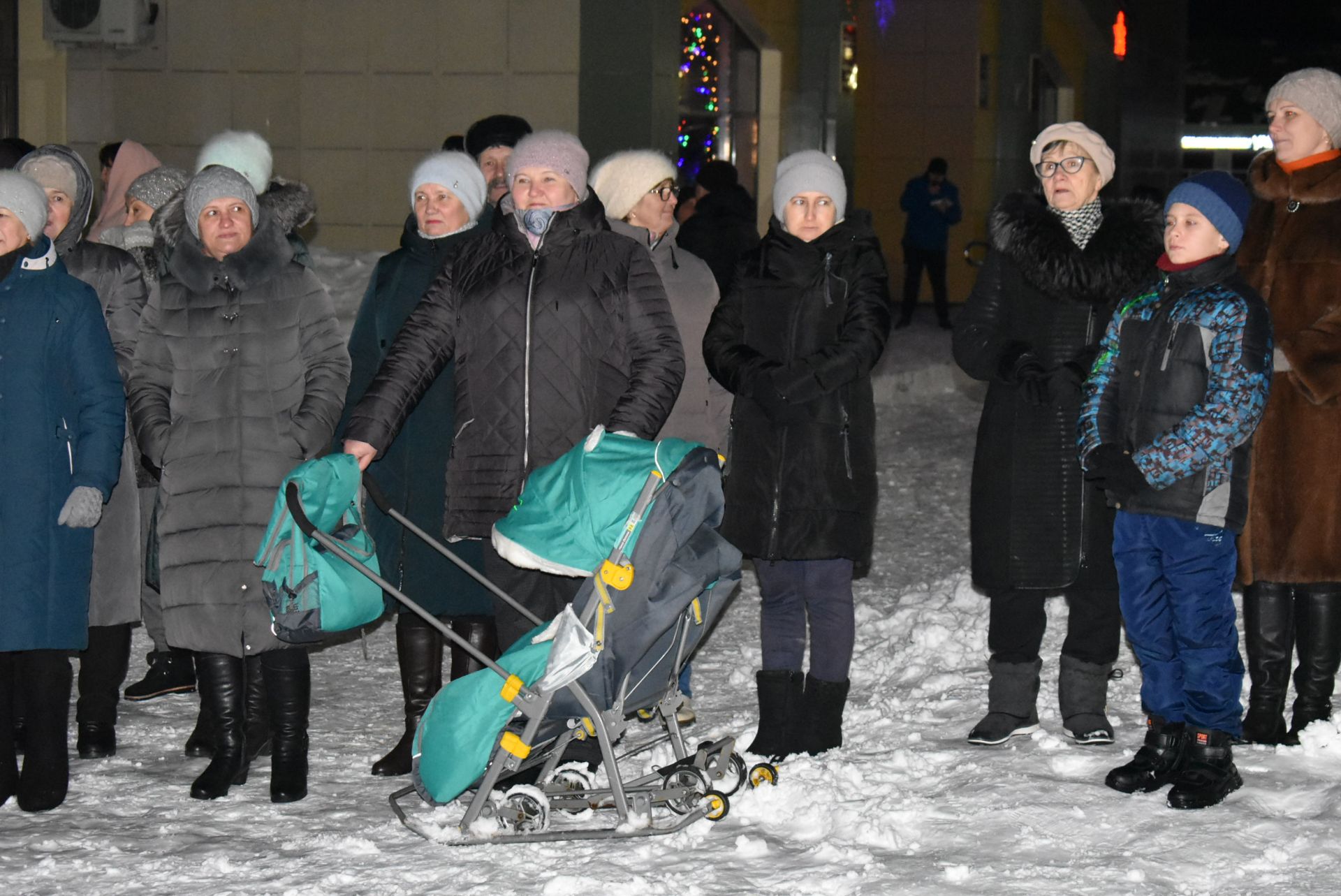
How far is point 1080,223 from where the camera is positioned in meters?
5.29

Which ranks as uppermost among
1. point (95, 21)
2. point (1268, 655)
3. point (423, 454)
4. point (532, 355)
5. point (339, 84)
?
point (95, 21)

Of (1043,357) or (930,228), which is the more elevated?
(930,228)

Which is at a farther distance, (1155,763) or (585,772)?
(1155,763)

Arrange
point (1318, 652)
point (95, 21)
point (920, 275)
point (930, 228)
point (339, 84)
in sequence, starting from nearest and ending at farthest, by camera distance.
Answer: point (1318, 652)
point (95, 21)
point (339, 84)
point (930, 228)
point (920, 275)

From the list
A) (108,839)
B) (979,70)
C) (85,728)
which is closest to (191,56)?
(85,728)

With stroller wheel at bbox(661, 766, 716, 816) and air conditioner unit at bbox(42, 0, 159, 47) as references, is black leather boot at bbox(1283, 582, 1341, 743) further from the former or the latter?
air conditioner unit at bbox(42, 0, 159, 47)

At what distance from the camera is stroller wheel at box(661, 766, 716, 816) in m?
4.60

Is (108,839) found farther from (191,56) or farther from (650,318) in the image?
(191,56)

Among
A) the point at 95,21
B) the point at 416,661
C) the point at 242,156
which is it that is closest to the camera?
the point at 416,661

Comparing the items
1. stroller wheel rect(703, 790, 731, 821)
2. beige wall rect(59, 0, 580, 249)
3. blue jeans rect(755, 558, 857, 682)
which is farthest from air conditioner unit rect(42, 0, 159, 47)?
stroller wheel rect(703, 790, 731, 821)

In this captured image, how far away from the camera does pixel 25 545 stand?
4863 millimetres

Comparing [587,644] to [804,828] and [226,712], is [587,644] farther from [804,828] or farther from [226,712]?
[226,712]

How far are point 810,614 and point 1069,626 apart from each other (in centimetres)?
88

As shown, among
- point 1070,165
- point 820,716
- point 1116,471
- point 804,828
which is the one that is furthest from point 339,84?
point 804,828
